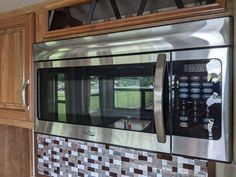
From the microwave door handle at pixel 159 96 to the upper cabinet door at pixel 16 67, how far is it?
0.67m

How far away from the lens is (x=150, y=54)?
2.71 ft

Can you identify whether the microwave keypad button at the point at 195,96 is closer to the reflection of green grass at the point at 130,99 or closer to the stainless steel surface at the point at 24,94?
the reflection of green grass at the point at 130,99

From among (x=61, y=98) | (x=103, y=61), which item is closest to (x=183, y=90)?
(x=103, y=61)

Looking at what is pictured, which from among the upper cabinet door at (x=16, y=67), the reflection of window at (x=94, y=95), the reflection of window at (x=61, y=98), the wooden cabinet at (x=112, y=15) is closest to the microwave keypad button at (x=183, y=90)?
the wooden cabinet at (x=112, y=15)

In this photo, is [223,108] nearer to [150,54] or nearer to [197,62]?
[197,62]

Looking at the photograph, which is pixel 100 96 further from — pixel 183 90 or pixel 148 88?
pixel 183 90

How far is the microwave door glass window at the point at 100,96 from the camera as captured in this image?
841 millimetres

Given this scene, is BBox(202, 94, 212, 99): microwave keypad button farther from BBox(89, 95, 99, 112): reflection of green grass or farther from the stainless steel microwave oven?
BBox(89, 95, 99, 112): reflection of green grass

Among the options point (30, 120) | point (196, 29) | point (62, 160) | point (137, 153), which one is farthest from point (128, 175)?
point (196, 29)

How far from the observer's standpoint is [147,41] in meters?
0.84

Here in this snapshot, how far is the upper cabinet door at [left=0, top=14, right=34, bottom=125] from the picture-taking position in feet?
3.89

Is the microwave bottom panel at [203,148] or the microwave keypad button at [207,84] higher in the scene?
the microwave keypad button at [207,84]

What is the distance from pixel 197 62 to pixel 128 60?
0.24m

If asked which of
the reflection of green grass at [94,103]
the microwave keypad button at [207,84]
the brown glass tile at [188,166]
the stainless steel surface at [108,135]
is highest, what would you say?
the microwave keypad button at [207,84]
